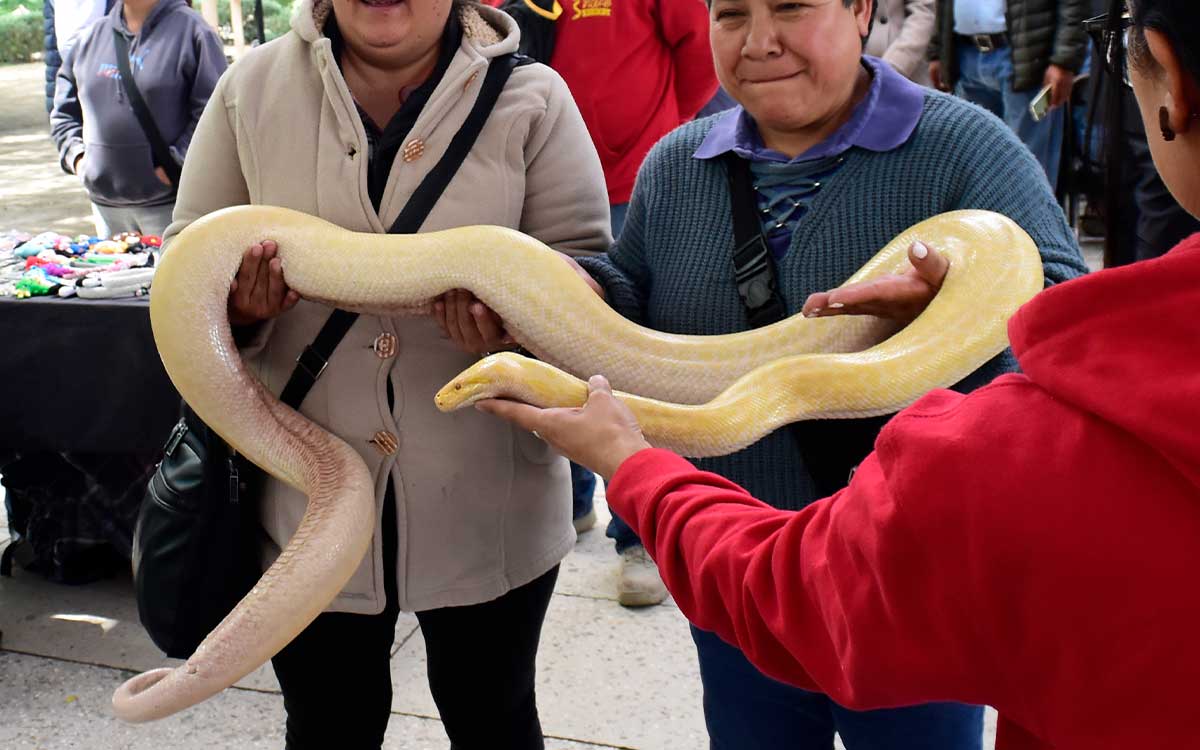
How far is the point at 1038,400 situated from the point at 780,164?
40.9 inches

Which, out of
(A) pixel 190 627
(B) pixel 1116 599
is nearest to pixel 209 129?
(A) pixel 190 627

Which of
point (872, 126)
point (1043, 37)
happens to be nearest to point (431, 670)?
point (872, 126)

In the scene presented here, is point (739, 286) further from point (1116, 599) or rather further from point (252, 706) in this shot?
point (252, 706)

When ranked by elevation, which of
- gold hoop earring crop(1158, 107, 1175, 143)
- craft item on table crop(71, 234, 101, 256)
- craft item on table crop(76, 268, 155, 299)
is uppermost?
gold hoop earring crop(1158, 107, 1175, 143)

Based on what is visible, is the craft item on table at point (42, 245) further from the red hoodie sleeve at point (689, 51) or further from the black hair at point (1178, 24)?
the black hair at point (1178, 24)

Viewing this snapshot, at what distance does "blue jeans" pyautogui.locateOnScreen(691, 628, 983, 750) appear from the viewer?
1.78 metres

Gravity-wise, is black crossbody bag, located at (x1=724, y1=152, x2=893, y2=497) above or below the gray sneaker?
above

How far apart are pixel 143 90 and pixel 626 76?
2.25m

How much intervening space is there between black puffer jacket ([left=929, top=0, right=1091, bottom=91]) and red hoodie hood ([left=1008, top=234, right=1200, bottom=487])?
4960mm

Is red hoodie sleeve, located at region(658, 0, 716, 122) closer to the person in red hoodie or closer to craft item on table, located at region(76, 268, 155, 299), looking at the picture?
craft item on table, located at region(76, 268, 155, 299)

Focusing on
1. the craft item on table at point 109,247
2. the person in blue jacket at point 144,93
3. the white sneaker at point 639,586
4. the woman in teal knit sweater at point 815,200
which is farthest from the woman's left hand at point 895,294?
the person in blue jacket at point 144,93

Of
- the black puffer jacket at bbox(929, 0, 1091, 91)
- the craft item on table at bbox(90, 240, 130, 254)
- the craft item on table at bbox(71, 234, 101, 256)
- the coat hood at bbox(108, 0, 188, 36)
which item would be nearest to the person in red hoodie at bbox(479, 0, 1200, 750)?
the craft item on table at bbox(90, 240, 130, 254)

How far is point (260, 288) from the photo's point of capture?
78.5 inches

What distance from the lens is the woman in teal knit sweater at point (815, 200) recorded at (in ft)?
5.70
